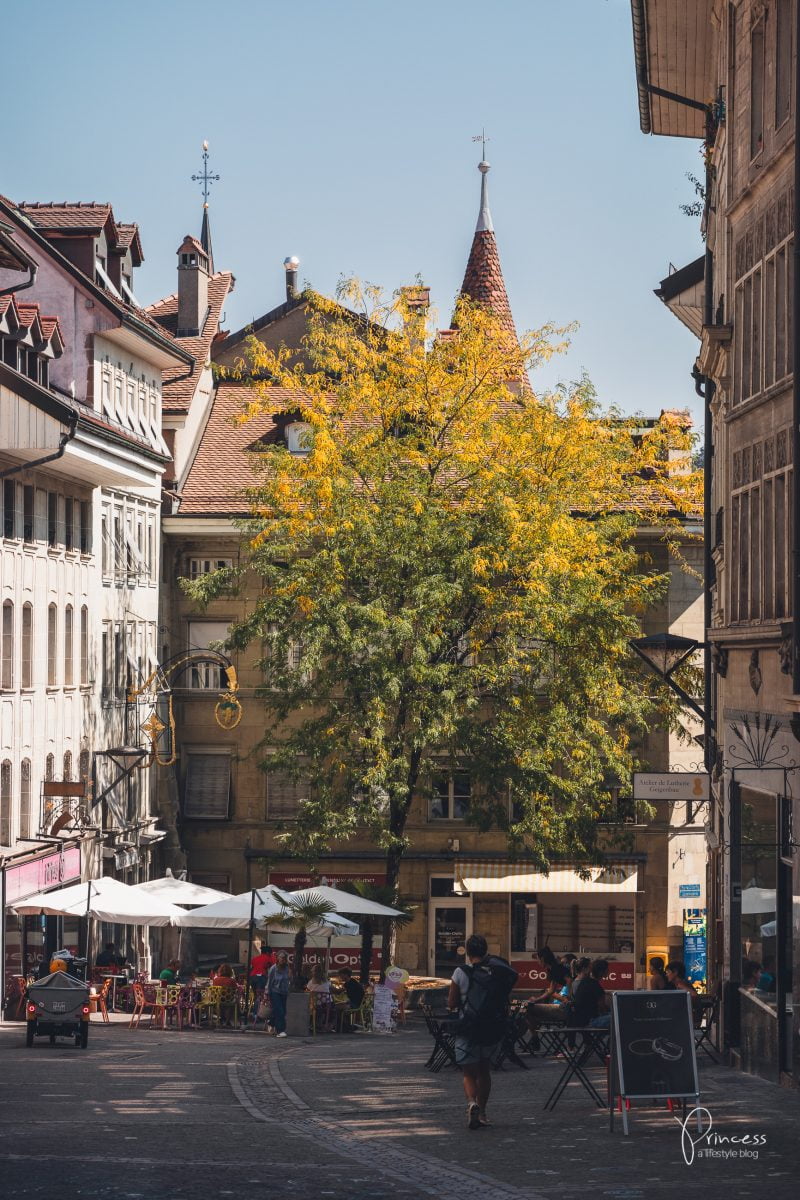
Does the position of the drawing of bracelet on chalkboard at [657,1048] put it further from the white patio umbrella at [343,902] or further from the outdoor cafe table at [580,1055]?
the white patio umbrella at [343,902]

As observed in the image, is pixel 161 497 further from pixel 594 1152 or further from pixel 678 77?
pixel 594 1152

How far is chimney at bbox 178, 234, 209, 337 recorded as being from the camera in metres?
56.9

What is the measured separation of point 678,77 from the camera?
28.8 metres

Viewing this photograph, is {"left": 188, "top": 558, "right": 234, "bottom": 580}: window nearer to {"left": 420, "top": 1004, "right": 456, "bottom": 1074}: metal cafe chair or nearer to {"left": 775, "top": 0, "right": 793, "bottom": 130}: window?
{"left": 420, "top": 1004, "right": 456, "bottom": 1074}: metal cafe chair

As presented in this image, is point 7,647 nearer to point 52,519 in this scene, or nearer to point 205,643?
point 52,519

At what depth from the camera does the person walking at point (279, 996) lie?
30.9m

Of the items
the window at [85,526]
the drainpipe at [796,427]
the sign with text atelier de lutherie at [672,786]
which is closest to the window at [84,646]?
the window at [85,526]

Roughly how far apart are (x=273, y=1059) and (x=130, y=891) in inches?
446

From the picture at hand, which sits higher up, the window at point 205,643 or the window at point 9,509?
the window at point 9,509

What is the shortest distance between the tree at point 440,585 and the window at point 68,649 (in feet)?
23.0

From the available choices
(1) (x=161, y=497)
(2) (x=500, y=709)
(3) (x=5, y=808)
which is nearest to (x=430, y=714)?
(2) (x=500, y=709)

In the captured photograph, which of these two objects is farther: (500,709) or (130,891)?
(500,709)

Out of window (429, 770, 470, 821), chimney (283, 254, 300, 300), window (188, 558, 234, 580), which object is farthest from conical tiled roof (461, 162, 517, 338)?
window (429, 770, 470, 821)

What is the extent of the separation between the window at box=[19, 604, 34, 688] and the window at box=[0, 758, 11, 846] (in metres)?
2.42
